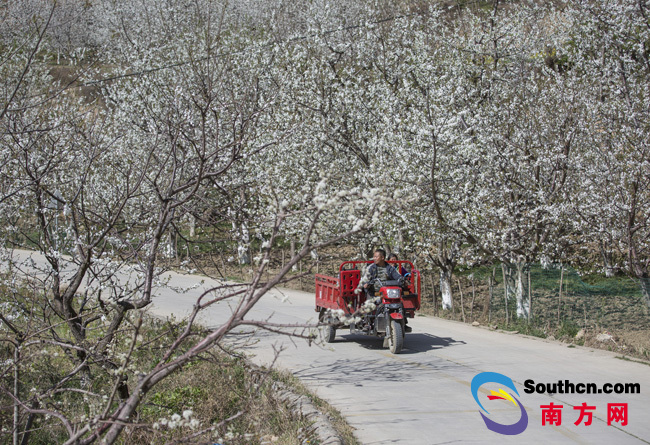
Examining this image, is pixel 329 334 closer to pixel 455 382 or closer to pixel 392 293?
pixel 392 293

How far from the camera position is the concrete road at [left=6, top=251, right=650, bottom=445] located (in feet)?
22.6

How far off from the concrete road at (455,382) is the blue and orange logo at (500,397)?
0.06 meters

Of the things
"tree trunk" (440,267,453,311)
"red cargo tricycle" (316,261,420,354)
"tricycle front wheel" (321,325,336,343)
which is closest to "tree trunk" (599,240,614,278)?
"tree trunk" (440,267,453,311)

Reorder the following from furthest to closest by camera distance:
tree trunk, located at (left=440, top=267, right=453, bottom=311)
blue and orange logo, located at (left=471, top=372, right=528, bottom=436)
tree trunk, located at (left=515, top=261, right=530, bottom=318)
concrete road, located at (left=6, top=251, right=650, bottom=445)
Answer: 1. tree trunk, located at (left=440, top=267, right=453, bottom=311)
2. tree trunk, located at (left=515, top=261, right=530, bottom=318)
3. blue and orange logo, located at (left=471, top=372, right=528, bottom=436)
4. concrete road, located at (left=6, top=251, right=650, bottom=445)

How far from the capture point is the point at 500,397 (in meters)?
8.37

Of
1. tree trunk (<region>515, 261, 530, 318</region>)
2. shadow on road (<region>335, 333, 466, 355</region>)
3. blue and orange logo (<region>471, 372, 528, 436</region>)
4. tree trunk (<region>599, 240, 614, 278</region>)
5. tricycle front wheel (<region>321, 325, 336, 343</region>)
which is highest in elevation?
tree trunk (<region>599, 240, 614, 278</region>)

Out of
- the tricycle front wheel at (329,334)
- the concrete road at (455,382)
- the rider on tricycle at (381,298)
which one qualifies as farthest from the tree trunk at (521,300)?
the tricycle front wheel at (329,334)

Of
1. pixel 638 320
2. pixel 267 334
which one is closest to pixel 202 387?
pixel 267 334

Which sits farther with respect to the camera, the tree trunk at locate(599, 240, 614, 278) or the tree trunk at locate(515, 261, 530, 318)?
the tree trunk at locate(599, 240, 614, 278)

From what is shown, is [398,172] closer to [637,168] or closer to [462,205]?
[462,205]

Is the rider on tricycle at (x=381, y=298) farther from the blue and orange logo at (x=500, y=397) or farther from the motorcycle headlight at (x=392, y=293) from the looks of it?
the blue and orange logo at (x=500, y=397)

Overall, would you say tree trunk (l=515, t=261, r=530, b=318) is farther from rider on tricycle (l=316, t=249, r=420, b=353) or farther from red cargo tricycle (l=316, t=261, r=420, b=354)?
rider on tricycle (l=316, t=249, r=420, b=353)

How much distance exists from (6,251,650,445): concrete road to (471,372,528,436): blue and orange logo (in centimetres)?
6

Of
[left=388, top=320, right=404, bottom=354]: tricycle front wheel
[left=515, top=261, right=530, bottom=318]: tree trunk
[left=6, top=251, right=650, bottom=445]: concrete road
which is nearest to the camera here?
[left=6, top=251, right=650, bottom=445]: concrete road
